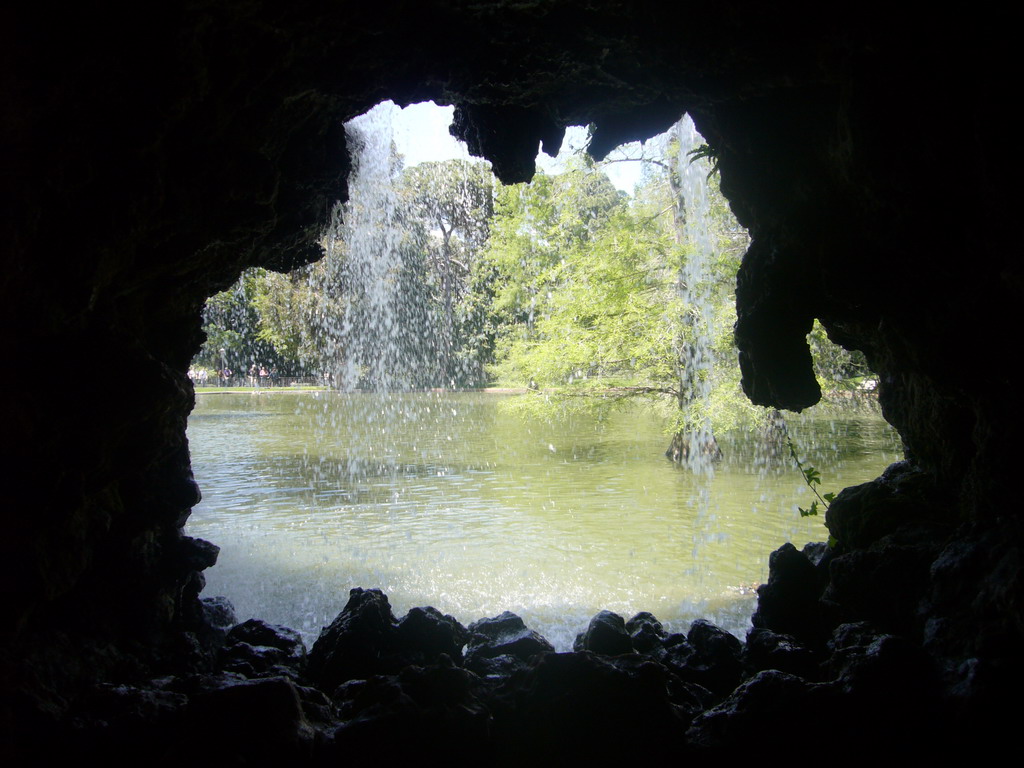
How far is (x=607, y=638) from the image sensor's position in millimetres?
5230

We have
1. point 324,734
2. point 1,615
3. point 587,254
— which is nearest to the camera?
point 1,615

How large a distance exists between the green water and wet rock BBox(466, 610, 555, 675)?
802mm

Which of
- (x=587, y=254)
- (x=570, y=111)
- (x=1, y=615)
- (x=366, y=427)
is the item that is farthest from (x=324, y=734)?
(x=366, y=427)

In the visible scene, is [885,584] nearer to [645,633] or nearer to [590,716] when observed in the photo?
[645,633]

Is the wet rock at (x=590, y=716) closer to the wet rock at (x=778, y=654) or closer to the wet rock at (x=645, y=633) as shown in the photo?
the wet rock at (x=778, y=654)

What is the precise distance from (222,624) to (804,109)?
6.47 meters

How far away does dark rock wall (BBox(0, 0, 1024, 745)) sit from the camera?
10.6 feet

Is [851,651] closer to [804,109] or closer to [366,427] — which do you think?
[804,109]

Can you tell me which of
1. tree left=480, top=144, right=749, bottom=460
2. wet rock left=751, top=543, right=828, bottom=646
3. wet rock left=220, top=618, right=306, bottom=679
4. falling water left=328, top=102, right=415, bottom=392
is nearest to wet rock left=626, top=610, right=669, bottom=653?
wet rock left=751, top=543, right=828, bottom=646

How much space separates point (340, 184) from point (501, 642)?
4.26 m

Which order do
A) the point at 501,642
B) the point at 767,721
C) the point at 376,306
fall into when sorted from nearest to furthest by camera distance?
the point at 767,721 → the point at 501,642 → the point at 376,306

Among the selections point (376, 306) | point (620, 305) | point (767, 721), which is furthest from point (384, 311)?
point (767, 721)

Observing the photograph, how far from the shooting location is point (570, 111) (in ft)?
17.5

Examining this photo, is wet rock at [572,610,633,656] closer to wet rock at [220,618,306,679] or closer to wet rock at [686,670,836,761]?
wet rock at [686,670,836,761]
